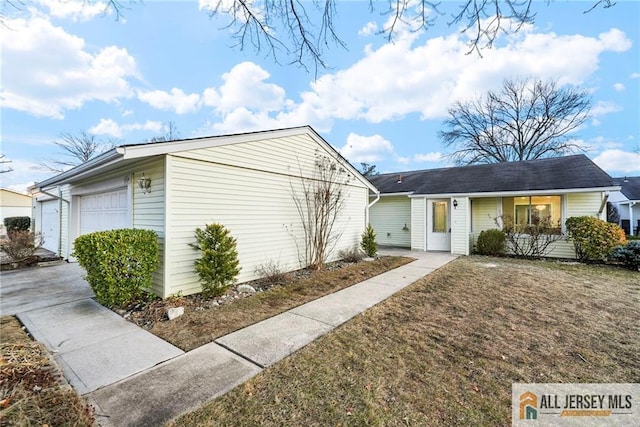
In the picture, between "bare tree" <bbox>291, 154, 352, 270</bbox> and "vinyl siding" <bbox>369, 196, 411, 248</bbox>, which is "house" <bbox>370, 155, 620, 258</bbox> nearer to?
"vinyl siding" <bbox>369, 196, 411, 248</bbox>

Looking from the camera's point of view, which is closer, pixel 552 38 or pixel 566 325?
pixel 552 38

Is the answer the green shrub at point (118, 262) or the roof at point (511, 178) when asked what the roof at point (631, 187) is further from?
the green shrub at point (118, 262)

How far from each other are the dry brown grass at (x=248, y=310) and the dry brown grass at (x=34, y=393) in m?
1.11

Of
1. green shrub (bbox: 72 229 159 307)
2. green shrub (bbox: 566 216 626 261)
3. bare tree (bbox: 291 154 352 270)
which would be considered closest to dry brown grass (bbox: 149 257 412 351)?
bare tree (bbox: 291 154 352 270)

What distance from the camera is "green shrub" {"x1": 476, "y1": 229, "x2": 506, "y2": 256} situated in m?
10.5

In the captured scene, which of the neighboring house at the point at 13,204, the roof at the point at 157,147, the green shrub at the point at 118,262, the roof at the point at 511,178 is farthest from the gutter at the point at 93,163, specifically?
the neighboring house at the point at 13,204

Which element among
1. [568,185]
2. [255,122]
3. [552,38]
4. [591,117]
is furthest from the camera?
[591,117]

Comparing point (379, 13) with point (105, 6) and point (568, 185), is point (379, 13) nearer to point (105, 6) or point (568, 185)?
point (105, 6)

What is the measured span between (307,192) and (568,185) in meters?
9.11

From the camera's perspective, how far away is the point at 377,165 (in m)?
33.1

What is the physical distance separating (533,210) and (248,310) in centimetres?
1132

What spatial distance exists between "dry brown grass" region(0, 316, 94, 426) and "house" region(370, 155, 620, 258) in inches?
457

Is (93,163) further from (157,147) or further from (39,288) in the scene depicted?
(39,288)

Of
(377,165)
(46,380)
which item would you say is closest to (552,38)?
(46,380)
